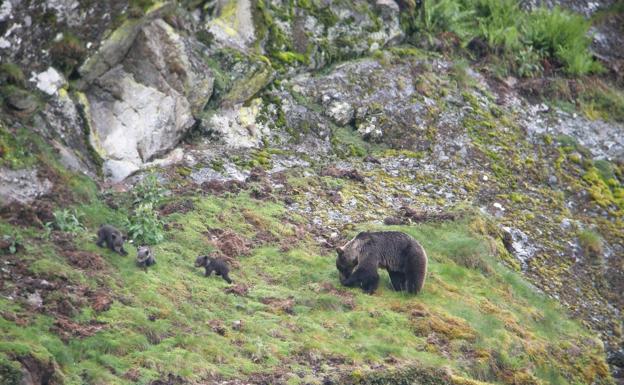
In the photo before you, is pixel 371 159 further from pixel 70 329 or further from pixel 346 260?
pixel 70 329

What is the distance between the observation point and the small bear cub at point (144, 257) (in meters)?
14.4

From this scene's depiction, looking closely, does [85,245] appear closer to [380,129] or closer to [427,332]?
[427,332]

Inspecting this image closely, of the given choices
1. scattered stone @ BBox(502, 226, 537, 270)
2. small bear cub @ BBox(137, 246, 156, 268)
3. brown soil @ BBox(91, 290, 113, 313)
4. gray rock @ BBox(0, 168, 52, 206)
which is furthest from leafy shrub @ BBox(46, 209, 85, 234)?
scattered stone @ BBox(502, 226, 537, 270)

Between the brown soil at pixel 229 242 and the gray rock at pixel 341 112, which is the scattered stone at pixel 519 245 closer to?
the gray rock at pixel 341 112

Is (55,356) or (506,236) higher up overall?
(55,356)

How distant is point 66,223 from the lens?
48.9 ft

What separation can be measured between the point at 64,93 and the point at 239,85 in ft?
17.7

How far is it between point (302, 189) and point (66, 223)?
670 cm

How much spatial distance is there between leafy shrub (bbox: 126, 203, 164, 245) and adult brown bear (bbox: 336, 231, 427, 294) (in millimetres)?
3664

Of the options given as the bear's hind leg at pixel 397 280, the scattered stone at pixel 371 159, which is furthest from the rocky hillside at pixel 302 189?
the bear's hind leg at pixel 397 280

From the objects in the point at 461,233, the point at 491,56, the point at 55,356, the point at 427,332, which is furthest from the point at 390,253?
the point at 491,56

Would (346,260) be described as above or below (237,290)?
below

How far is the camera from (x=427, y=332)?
15.2 meters

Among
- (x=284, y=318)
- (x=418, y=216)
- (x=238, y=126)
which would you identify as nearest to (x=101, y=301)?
(x=284, y=318)
